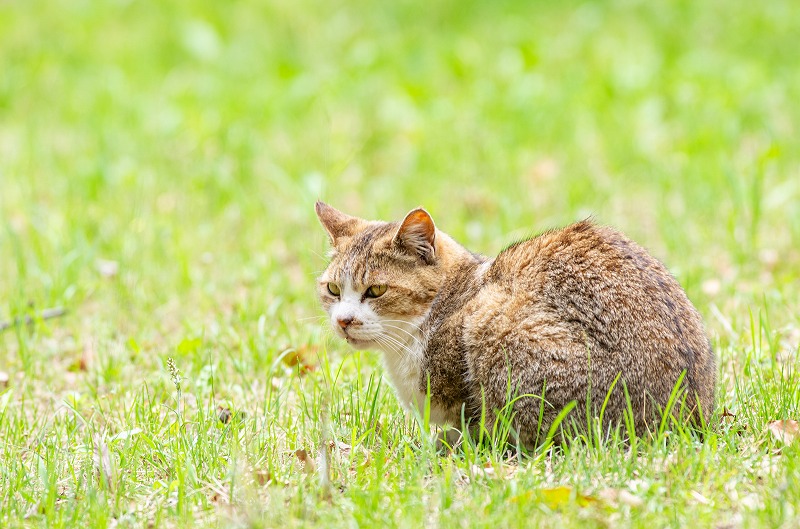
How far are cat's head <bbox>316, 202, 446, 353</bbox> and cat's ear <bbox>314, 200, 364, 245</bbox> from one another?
0.27 meters

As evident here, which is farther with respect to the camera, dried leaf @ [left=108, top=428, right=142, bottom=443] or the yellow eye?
the yellow eye

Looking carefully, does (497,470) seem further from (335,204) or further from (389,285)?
(335,204)

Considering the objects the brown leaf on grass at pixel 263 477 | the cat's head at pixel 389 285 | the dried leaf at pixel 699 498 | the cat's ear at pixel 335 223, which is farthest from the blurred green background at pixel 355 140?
the dried leaf at pixel 699 498

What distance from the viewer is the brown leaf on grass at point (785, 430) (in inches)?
128

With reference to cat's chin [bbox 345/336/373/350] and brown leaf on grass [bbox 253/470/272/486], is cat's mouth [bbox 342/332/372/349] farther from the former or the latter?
brown leaf on grass [bbox 253/470/272/486]

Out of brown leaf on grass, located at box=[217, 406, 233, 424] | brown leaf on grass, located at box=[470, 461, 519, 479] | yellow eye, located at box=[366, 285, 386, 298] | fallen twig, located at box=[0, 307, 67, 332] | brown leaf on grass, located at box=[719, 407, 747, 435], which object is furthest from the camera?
fallen twig, located at box=[0, 307, 67, 332]

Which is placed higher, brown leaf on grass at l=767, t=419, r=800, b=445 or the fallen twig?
the fallen twig

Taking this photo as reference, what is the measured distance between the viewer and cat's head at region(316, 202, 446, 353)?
3.67 meters

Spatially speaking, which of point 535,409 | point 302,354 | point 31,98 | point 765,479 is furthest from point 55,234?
point 765,479

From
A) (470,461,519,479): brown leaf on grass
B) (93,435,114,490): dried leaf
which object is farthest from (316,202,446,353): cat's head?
(93,435,114,490): dried leaf

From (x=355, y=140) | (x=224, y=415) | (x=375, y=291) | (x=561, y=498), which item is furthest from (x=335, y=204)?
(x=561, y=498)

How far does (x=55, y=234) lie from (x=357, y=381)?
9.35 feet

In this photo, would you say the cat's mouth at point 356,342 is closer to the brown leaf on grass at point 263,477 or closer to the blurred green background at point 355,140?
the brown leaf on grass at point 263,477

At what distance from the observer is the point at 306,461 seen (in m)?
3.32
